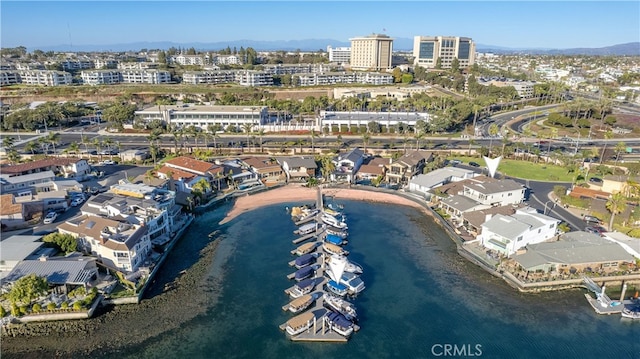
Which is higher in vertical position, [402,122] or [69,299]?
[402,122]

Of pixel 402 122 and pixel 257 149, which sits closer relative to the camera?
pixel 257 149

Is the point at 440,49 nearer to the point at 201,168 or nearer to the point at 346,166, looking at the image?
the point at 346,166

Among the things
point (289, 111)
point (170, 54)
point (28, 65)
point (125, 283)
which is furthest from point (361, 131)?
point (170, 54)

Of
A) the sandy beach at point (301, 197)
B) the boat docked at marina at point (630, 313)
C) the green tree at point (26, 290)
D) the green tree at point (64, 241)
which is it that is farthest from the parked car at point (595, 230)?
the green tree at point (64, 241)

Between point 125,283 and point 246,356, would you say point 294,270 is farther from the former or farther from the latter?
point 125,283

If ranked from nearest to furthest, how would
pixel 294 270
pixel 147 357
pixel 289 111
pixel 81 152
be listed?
pixel 147 357
pixel 294 270
pixel 81 152
pixel 289 111

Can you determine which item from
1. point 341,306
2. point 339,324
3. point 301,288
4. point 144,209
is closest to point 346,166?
point 144,209
